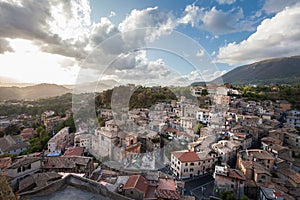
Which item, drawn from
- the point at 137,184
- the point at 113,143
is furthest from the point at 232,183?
the point at 113,143

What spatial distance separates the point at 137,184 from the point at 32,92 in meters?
23.9

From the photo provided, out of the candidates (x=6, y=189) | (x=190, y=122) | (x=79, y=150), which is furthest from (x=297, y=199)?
(x=79, y=150)

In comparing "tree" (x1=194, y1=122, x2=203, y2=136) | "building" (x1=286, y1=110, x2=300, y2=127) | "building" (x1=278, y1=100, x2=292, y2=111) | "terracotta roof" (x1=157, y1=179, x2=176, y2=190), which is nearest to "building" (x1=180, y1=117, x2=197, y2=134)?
"tree" (x1=194, y1=122, x2=203, y2=136)

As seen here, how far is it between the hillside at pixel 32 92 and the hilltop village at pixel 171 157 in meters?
14.1

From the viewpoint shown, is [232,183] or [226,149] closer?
[232,183]

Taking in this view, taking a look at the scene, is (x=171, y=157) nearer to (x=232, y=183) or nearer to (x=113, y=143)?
(x=232, y=183)

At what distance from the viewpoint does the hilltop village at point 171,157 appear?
3229 millimetres

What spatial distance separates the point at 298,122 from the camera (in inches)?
318

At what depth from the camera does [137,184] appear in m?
2.82

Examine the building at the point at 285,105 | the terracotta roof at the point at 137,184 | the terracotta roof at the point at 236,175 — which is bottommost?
the terracotta roof at the point at 236,175

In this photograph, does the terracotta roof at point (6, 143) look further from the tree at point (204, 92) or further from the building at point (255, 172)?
the building at point (255, 172)

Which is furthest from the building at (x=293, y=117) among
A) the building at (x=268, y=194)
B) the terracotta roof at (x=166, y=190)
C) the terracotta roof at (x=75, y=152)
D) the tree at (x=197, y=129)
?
the terracotta roof at (x=75, y=152)

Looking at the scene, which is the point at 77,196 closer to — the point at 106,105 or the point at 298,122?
the point at 106,105

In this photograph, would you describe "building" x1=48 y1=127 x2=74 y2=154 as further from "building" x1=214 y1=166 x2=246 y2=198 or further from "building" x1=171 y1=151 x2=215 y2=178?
"building" x1=214 y1=166 x2=246 y2=198
